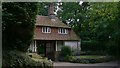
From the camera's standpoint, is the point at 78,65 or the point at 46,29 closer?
the point at 78,65

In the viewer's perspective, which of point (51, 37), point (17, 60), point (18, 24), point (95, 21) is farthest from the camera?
point (51, 37)

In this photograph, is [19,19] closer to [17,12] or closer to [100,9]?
[17,12]

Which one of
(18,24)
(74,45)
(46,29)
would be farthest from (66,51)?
(18,24)

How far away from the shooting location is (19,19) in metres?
4.46

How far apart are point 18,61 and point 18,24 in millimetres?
678

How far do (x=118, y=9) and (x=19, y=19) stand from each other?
5.77 feet

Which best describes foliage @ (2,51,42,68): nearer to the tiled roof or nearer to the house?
the house

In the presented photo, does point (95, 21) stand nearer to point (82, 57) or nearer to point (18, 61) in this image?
point (82, 57)

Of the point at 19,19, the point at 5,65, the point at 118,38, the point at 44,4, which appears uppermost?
the point at 44,4

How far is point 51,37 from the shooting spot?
617 cm

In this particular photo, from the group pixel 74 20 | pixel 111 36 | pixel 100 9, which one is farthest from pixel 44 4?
pixel 111 36

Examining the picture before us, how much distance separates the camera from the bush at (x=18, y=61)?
14.0ft

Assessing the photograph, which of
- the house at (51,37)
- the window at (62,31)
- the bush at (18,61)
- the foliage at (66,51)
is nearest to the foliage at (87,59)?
the foliage at (66,51)

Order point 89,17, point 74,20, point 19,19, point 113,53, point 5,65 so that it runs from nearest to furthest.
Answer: point 5,65 < point 19,19 < point 113,53 < point 89,17 < point 74,20
